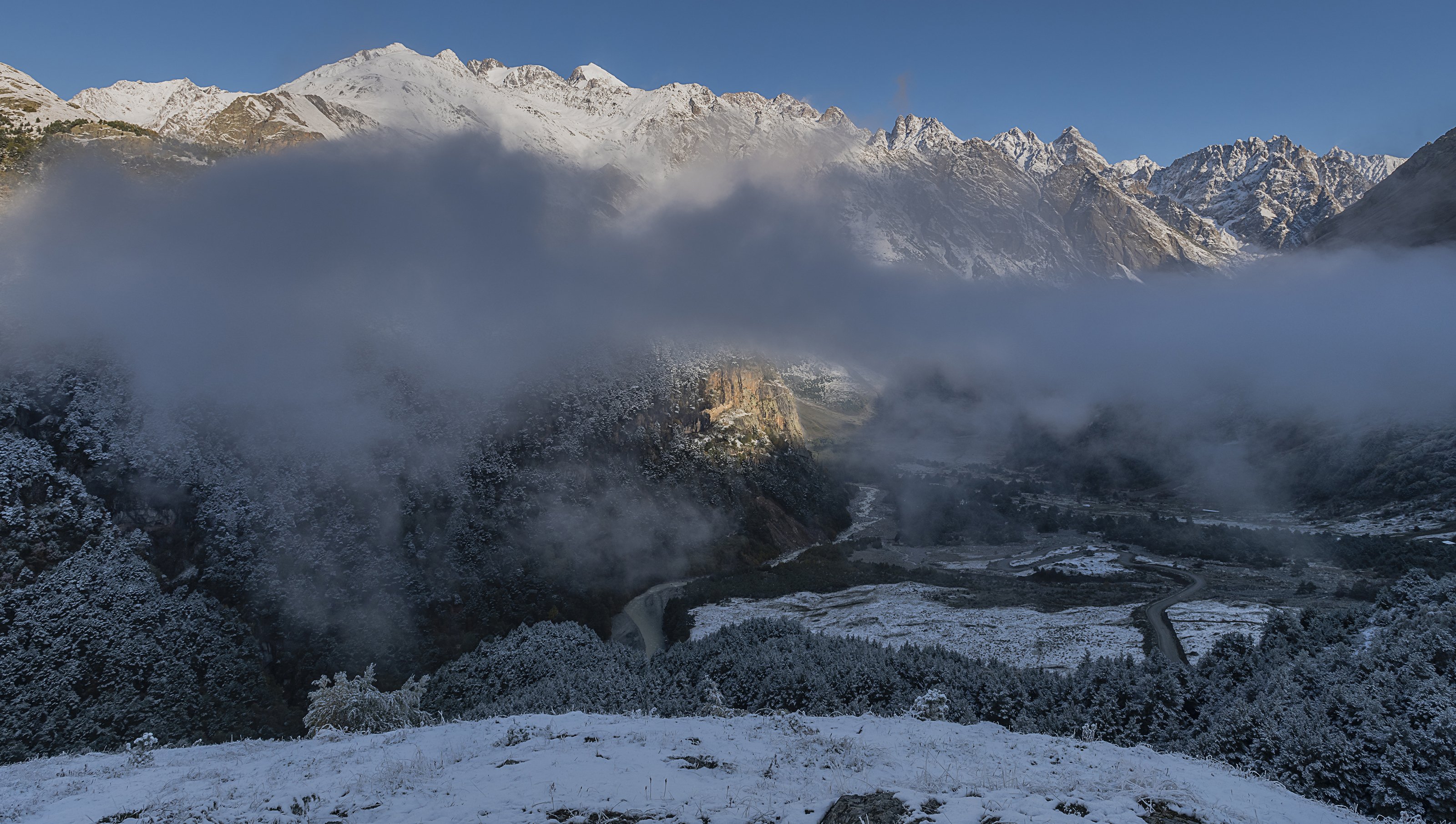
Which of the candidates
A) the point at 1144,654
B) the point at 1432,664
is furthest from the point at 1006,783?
the point at 1144,654

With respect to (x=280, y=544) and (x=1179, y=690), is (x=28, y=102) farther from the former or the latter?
(x=1179, y=690)

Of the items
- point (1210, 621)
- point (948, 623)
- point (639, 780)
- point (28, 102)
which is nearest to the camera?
point (639, 780)

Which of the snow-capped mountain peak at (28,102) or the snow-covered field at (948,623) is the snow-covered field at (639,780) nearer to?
the snow-covered field at (948,623)

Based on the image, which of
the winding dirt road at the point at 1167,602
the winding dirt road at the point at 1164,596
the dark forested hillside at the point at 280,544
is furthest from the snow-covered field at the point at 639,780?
the dark forested hillside at the point at 280,544

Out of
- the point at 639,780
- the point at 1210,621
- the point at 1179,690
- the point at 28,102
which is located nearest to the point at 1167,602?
the point at 1210,621

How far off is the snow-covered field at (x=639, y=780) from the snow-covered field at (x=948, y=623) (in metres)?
35.5

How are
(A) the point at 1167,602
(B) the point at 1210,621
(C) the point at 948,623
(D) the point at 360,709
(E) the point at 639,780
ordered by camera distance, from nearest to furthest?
(E) the point at 639,780 → (D) the point at 360,709 → (B) the point at 1210,621 → (C) the point at 948,623 → (A) the point at 1167,602

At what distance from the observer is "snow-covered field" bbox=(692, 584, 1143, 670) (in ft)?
207

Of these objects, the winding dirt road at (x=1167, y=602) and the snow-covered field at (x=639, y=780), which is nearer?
the snow-covered field at (x=639, y=780)

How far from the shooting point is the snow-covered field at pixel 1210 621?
202 feet

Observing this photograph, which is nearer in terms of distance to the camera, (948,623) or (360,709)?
(360,709)

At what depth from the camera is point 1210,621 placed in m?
71.8

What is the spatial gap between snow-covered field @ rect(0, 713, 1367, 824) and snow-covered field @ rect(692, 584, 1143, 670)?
3548cm

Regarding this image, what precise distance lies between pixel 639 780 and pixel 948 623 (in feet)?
250
